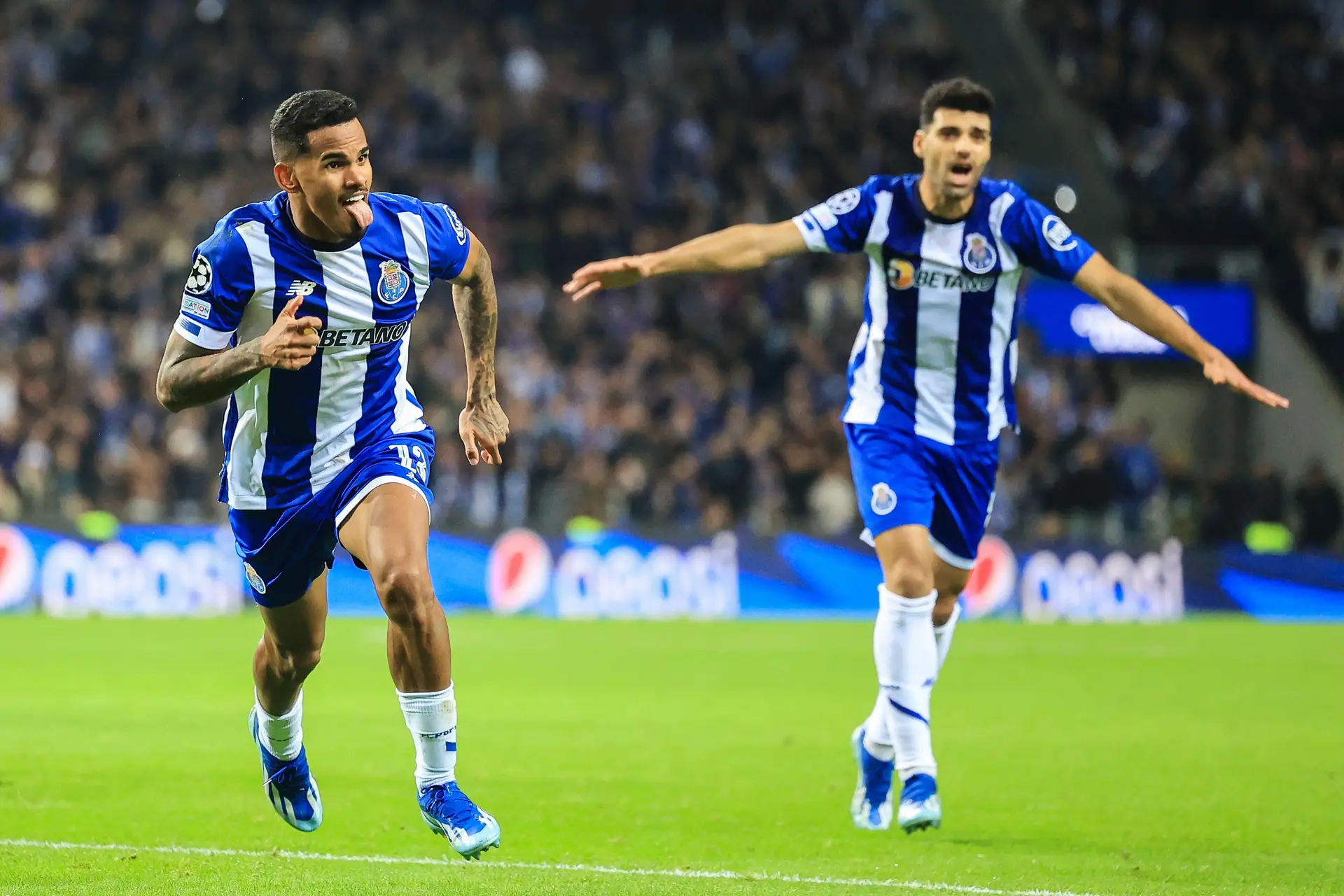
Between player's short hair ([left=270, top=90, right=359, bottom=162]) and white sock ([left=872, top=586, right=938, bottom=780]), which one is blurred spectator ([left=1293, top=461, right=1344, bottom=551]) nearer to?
white sock ([left=872, top=586, right=938, bottom=780])

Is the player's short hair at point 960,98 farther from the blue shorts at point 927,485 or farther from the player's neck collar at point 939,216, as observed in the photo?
the blue shorts at point 927,485

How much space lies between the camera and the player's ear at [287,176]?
6.30 metres

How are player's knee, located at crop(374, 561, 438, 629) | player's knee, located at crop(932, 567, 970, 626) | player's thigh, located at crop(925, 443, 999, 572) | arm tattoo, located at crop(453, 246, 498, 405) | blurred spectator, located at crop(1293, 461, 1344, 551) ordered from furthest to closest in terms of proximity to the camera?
blurred spectator, located at crop(1293, 461, 1344, 551) < player's knee, located at crop(932, 567, 970, 626) < player's thigh, located at crop(925, 443, 999, 572) < arm tattoo, located at crop(453, 246, 498, 405) < player's knee, located at crop(374, 561, 438, 629)

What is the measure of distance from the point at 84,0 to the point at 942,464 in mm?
24637

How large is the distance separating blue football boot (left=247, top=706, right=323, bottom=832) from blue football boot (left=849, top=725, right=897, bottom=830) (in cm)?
222

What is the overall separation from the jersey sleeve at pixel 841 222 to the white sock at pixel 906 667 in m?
1.44

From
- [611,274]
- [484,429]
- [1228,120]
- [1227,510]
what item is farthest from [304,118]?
[1228,120]

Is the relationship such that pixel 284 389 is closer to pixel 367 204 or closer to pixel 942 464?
pixel 367 204

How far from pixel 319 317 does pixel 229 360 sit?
57 cm

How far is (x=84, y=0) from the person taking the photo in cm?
2956

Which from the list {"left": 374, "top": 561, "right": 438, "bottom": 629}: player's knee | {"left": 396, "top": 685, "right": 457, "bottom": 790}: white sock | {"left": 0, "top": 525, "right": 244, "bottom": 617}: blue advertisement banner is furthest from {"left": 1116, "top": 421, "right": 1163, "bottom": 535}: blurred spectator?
{"left": 374, "top": 561, "right": 438, "bottom": 629}: player's knee

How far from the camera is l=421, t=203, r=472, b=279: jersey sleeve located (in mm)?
6746

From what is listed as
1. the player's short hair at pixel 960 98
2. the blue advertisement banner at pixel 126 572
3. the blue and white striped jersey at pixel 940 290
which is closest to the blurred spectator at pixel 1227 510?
the blue advertisement banner at pixel 126 572

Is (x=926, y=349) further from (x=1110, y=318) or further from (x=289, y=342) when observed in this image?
(x=1110, y=318)
